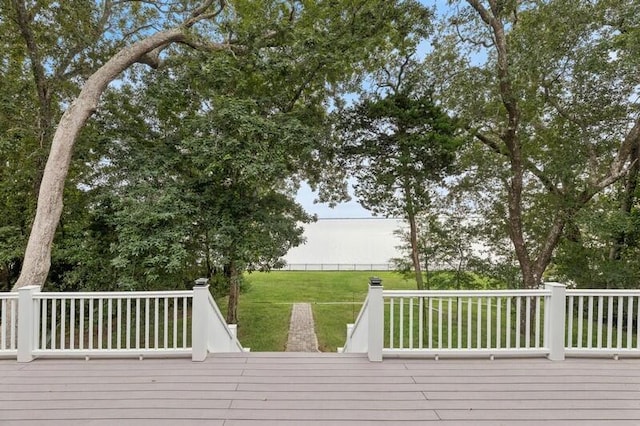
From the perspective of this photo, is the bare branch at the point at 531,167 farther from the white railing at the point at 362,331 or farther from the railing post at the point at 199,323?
the railing post at the point at 199,323

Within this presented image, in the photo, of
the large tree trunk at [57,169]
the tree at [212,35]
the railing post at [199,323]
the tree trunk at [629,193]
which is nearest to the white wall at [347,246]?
the tree trunk at [629,193]

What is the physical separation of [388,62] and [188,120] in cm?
506

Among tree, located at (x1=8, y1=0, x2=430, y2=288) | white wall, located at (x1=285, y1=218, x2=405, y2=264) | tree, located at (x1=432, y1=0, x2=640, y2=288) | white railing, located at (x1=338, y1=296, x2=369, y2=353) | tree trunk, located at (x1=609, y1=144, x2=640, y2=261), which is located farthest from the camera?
white wall, located at (x1=285, y1=218, x2=405, y2=264)

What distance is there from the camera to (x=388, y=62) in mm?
8258

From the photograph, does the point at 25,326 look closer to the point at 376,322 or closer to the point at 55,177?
the point at 55,177

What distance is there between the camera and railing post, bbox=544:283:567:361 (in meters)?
3.53

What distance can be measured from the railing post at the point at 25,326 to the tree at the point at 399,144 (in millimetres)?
6552

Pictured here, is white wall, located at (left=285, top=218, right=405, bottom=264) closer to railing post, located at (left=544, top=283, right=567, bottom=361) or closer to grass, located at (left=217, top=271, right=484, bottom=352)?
grass, located at (left=217, top=271, right=484, bottom=352)

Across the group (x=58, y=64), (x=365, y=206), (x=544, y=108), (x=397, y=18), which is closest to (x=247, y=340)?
(x=365, y=206)

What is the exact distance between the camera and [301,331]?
32.6 feet

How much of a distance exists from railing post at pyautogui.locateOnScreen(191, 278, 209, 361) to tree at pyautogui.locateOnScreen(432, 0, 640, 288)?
6.82 m

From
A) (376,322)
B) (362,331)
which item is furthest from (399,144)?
(376,322)

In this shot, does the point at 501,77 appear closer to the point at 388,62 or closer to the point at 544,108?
the point at 544,108

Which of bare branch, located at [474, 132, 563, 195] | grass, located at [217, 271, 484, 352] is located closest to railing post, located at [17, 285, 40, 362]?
grass, located at [217, 271, 484, 352]
